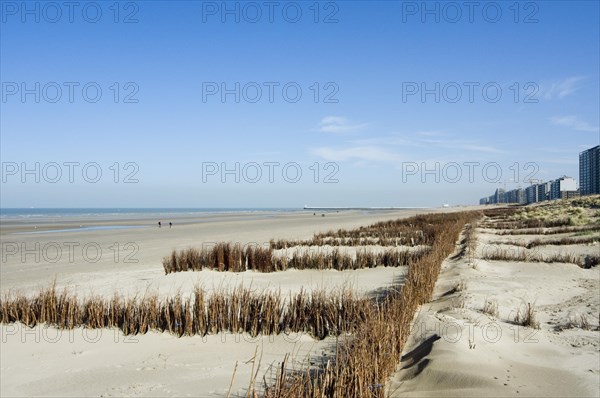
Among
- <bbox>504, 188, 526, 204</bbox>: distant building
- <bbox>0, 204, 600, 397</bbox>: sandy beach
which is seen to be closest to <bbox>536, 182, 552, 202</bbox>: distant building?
<bbox>504, 188, 526, 204</bbox>: distant building

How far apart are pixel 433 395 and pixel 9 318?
223 inches

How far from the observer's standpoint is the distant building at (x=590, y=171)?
271ft

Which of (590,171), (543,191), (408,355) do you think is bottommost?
(408,355)

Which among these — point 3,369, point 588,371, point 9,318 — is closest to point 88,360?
point 3,369

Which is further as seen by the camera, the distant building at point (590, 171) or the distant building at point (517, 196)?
the distant building at point (517, 196)

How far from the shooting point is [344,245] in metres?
17.7

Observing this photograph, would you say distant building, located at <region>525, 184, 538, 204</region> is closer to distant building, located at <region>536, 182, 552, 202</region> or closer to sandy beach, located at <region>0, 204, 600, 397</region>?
distant building, located at <region>536, 182, 552, 202</region>

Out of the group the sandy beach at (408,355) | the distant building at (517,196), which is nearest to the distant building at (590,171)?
the distant building at (517,196)

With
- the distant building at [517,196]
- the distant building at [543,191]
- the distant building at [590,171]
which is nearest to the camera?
the distant building at [590,171]

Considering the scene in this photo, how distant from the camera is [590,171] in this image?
287ft

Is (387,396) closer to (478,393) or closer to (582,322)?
(478,393)

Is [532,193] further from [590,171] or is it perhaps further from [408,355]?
[408,355]

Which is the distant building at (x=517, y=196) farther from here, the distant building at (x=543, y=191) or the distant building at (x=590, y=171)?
the distant building at (x=590, y=171)

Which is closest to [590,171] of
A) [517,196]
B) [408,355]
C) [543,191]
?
[543,191]
